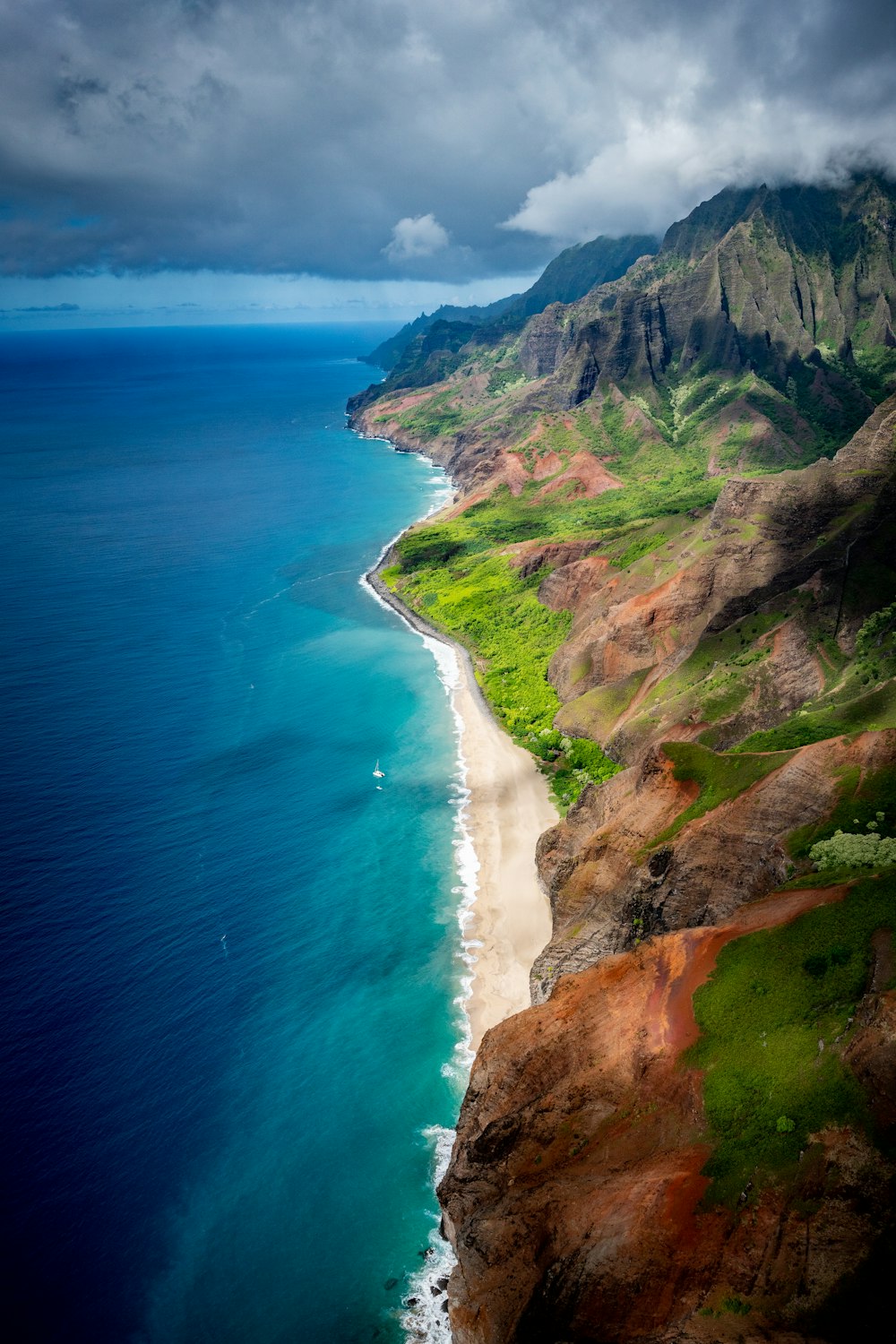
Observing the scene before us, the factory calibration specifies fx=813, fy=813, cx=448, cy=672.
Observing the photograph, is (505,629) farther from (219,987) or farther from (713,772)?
(219,987)

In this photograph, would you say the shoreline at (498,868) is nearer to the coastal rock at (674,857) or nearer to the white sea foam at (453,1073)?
the white sea foam at (453,1073)

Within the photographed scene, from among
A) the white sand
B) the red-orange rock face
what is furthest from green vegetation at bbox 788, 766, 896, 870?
the white sand

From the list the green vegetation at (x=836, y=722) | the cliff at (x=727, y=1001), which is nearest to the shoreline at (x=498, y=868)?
the cliff at (x=727, y=1001)

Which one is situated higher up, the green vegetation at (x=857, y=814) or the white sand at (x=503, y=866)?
the green vegetation at (x=857, y=814)

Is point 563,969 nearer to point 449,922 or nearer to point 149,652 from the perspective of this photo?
point 449,922

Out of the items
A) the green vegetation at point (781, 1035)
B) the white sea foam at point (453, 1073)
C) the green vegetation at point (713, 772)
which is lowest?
the white sea foam at point (453, 1073)

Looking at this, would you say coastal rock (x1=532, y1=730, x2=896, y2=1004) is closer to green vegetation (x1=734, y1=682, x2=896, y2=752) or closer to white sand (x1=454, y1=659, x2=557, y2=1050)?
white sand (x1=454, y1=659, x2=557, y2=1050)

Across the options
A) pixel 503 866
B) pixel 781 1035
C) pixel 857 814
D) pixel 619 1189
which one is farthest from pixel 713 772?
pixel 619 1189
